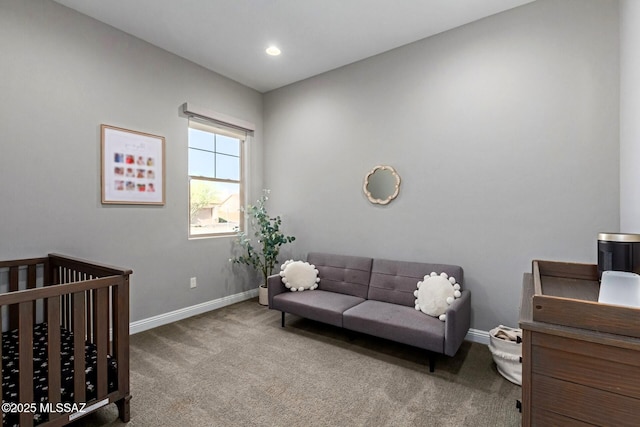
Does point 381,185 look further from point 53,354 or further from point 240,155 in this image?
point 53,354

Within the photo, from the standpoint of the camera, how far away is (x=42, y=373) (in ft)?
5.25

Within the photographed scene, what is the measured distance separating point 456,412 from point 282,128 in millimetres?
3634

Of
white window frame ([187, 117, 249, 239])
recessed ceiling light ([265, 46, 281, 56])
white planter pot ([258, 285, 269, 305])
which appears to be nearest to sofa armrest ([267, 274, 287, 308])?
white planter pot ([258, 285, 269, 305])

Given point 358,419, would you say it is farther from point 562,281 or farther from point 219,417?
point 562,281

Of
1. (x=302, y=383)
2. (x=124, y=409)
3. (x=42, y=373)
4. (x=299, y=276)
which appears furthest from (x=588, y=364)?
(x=299, y=276)

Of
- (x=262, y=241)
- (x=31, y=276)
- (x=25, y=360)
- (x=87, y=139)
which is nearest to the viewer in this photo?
(x=25, y=360)

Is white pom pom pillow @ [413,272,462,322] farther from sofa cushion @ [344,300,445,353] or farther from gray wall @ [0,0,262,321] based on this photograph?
gray wall @ [0,0,262,321]

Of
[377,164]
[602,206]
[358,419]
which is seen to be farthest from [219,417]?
[602,206]

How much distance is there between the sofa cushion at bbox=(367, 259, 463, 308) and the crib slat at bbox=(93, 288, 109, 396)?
Result: 7.40 ft

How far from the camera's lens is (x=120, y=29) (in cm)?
293

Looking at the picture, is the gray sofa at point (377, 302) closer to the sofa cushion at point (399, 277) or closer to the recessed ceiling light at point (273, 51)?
the sofa cushion at point (399, 277)

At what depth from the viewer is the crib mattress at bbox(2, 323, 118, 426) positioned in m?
1.48

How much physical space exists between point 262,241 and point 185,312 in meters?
1.21

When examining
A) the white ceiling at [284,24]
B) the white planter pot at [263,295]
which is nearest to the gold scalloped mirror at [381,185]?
the white ceiling at [284,24]
